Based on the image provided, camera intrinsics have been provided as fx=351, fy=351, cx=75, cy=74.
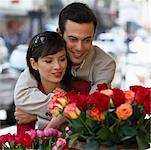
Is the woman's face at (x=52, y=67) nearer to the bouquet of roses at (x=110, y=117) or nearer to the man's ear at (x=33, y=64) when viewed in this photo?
the man's ear at (x=33, y=64)

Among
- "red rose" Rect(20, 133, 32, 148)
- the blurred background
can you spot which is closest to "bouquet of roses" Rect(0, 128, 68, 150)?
"red rose" Rect(20, 133, 32, 148)

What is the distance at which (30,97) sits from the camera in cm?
80

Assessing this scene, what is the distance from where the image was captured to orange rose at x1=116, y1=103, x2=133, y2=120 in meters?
0.57

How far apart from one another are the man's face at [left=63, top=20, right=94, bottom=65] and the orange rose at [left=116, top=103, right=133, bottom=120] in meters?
0.25

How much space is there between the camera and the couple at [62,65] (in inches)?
30.6

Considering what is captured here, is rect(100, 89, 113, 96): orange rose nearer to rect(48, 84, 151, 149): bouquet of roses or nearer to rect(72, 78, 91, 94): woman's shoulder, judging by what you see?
rect(48, 84, 151, 149): bouquet of roses

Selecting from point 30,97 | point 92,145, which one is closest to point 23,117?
point 30,97

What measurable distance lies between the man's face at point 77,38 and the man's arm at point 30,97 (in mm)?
108

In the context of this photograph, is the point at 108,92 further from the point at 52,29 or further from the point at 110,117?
the point at 52,29

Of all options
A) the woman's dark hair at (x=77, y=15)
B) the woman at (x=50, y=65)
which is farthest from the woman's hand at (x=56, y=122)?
the woman's dark hair at (x=77, y=15)

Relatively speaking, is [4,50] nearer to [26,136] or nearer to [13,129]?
[13,129]

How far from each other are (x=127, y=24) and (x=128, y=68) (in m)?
0.14

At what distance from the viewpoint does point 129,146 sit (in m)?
0.59

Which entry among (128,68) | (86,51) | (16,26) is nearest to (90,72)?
(86,51)
